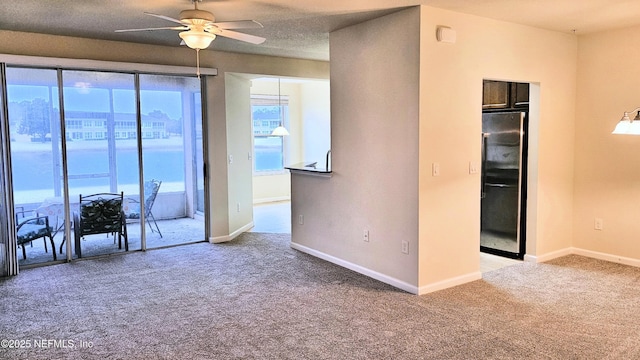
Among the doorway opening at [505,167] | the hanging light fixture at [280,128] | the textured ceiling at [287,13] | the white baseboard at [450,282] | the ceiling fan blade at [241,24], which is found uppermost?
the textured ceiling at [287,13]

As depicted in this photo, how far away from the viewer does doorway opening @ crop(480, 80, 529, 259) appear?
5.04 metres

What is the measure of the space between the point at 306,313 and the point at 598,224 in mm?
3522

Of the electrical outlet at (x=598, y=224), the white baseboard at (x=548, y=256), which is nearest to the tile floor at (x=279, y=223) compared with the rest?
the white baseboard at (x=548, y=256)

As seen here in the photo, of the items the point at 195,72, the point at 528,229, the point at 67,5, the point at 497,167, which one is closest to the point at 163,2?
the point at 67,5

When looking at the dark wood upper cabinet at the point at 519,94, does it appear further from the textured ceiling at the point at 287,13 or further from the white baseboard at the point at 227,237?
the white baseboard at the point at 227,237

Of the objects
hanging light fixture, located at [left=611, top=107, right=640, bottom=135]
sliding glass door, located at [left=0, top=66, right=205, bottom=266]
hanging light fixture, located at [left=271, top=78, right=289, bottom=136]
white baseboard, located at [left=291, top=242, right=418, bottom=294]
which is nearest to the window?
hanging light fixture, located at [left=271, top=78, right=289, bottom=136]

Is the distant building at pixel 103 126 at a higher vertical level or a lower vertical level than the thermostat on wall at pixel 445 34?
lower

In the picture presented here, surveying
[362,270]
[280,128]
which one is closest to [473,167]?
[362,270]

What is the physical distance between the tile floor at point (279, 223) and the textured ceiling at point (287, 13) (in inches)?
90.4

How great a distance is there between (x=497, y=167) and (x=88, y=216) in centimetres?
471

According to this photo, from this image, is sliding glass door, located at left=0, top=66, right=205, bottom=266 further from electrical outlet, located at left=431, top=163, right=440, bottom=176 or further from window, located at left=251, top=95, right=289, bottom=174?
window, located at left=251, top=95, right=289, bottom=174

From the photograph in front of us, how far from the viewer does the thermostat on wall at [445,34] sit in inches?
153

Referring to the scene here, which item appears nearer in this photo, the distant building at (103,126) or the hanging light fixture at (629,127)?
the hanging light fixture at (629,127)

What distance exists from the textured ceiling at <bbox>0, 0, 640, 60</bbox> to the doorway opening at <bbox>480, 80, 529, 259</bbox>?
839mm
